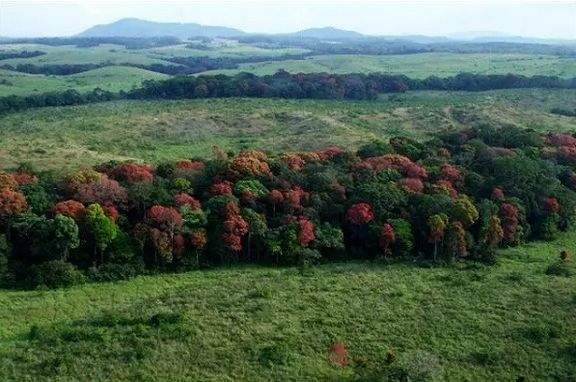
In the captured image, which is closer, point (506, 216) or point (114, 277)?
point (114, 277)

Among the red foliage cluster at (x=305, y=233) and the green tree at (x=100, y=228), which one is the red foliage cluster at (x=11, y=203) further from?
the red foliage cluster at (x=305, y=233)

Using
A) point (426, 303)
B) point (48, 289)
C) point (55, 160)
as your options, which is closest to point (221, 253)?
point (48, 289)

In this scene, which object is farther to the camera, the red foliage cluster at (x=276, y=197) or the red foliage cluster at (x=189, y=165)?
the red foliage cluster at (x=189, y=165)

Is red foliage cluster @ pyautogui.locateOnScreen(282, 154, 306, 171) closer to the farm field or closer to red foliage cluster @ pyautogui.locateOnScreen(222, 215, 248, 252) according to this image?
red foliage cluster @ pyautogui.locateOnScreen(222, 215, 248, 252)

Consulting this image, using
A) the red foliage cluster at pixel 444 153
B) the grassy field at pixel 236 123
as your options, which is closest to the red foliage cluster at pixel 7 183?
the grassy field at pixel 236 123

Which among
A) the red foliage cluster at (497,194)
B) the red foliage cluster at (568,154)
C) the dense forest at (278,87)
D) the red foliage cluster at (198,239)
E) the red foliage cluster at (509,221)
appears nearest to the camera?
the red foliage cluster at (198,239)

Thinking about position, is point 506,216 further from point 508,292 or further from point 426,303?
point 426,303
